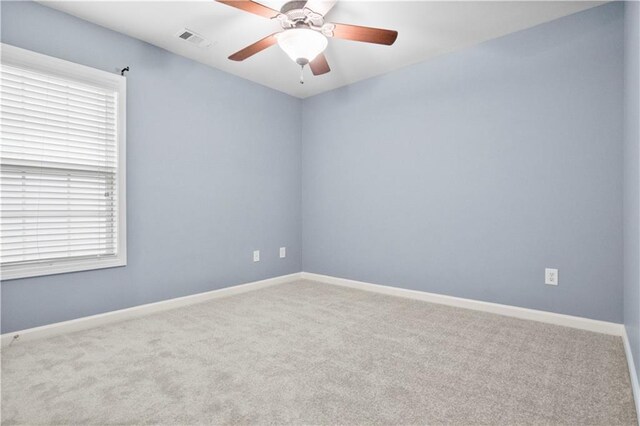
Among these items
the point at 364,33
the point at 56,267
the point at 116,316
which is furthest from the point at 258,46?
the point at 116,316

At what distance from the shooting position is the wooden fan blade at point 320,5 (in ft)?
7.09

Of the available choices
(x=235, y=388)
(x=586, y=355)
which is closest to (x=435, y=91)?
(x=586, y=355)

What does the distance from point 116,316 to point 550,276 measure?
136 inches

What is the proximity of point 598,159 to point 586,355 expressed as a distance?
4.51 feet

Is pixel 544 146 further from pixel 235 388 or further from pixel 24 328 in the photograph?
pixel 24 328

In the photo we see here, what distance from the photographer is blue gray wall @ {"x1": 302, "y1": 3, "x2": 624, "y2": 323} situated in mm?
2426

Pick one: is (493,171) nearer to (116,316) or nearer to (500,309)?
(500,309)

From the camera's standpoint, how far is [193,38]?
2.81 meters

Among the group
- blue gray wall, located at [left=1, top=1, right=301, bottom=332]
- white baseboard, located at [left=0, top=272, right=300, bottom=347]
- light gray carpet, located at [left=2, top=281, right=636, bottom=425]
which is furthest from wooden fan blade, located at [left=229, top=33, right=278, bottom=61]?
white baseboard, located at [left=0, top=272, right=300, bottom=347]

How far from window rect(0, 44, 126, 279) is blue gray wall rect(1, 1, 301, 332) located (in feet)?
0.32

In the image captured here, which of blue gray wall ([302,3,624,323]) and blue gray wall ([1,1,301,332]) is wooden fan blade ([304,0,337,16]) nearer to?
A: blue gray wall ([302,3,624,323])

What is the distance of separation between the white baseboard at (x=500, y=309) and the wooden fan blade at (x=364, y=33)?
2.28 meters

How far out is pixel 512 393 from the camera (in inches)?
63.1

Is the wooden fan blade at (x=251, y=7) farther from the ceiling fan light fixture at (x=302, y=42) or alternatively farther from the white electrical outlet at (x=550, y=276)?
the white electrical outlet at (x=550, y=276)
